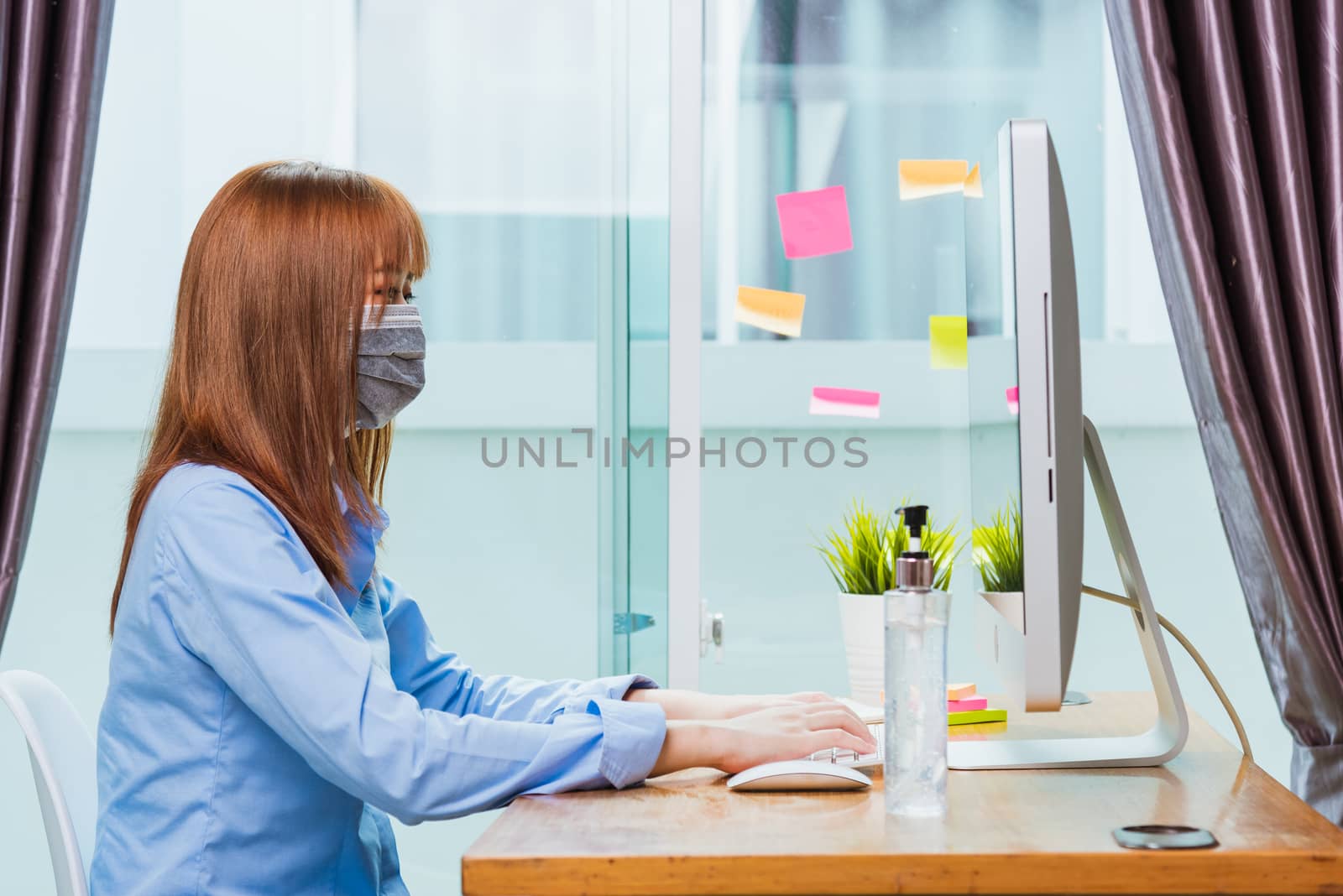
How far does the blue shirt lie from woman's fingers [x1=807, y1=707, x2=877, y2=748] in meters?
0.15

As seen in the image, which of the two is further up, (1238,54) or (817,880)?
(1238,54)

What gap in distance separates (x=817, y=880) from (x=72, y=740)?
77 cm

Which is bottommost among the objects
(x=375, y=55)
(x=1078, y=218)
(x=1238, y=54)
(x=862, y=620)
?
(x=862, y=620)

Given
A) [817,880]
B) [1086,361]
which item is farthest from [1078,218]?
[817,880]

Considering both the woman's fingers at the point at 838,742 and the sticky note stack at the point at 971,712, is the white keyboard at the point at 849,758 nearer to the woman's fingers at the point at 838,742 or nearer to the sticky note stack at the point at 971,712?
the woman's fingers at the point at 838,742

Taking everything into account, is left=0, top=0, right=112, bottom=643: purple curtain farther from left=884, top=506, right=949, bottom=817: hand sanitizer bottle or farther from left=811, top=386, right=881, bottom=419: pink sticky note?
left=884, top=506, right=949, bottom=817: hand sanitizer bottle

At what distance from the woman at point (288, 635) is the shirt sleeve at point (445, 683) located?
0.10m

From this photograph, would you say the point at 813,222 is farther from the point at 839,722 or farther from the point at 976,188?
the point at 839,722

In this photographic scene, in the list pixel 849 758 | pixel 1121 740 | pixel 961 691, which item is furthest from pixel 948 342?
pixel 849 758

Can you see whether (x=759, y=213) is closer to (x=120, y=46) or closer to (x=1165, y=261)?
(x=1165, y=261)

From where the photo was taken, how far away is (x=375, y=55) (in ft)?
6.52

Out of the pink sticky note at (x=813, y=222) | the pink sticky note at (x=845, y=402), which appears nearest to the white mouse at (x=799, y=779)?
the pink sticky note at (x=845, y=402)

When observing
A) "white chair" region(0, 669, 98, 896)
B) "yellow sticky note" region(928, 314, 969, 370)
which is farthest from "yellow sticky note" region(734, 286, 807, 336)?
"white chair" region(0, 669, 98, 896)

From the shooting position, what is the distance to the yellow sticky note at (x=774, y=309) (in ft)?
6.35
